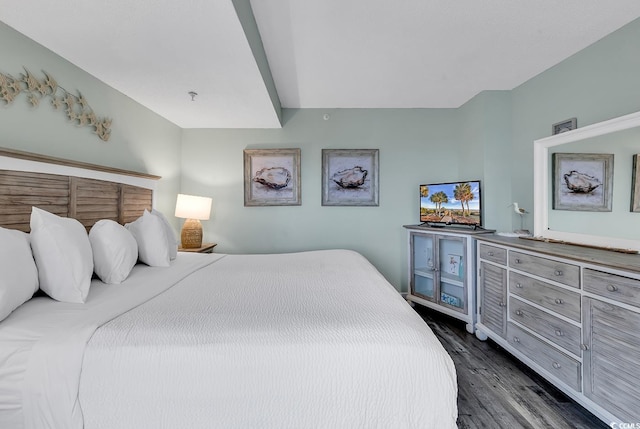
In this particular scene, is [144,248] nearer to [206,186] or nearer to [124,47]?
[124,47]

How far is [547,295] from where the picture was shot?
5.96 ft

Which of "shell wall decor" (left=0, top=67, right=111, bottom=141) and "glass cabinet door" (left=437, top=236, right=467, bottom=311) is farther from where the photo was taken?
"glass cabinet door" (left=437, top=236, right=467, bottom=311)

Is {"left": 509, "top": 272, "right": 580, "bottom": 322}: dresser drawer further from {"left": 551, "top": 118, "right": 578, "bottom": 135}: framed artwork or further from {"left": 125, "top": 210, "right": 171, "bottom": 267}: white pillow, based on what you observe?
{"left": 125, "top": 210, "right": 171, "bottom": 267}: white pillow

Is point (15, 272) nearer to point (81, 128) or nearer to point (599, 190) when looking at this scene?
point (81, 128)

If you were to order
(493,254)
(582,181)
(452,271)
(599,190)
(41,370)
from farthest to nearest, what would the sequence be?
1. (452,271)
2. (493,254)
3. (582,181)
4. (599,190)
5. (41,370)

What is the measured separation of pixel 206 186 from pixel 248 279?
2.17 m

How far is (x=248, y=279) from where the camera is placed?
5.77 feet

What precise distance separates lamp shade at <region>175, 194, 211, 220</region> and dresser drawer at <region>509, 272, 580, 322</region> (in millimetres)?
3088

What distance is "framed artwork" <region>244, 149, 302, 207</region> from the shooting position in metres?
3.46

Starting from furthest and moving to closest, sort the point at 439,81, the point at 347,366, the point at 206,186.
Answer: the point at 206,186 < the point at 439,81 < the point at 347,366

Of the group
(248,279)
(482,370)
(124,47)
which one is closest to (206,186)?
(124,47)

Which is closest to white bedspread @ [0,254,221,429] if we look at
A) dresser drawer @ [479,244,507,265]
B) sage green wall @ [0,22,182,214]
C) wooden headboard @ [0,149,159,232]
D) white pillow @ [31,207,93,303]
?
white pillow @ [31,207,93,303]

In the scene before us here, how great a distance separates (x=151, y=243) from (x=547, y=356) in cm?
291

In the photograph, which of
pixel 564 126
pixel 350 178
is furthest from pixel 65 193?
pixel 564 126
